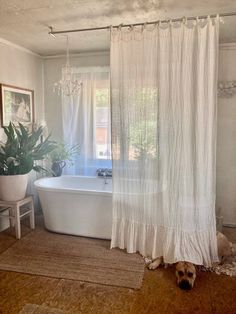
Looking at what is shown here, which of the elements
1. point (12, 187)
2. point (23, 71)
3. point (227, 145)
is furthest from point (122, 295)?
point (23, 71)

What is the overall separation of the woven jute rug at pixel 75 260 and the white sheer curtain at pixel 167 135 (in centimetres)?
33

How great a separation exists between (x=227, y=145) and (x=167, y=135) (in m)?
1.51

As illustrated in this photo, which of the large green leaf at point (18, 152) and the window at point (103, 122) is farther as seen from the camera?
the window at point (103, 122)

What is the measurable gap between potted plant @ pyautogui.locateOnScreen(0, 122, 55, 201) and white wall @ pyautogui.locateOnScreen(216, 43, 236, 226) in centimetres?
244

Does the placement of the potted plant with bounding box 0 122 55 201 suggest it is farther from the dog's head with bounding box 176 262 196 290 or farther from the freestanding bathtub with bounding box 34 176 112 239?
the dog's head with bounding box 176 262 196 290

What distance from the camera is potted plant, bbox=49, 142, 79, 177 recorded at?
3.90 meters

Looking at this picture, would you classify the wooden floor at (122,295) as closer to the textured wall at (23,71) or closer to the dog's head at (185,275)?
the dog's head at (185,275)

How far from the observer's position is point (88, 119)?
3.96 meters

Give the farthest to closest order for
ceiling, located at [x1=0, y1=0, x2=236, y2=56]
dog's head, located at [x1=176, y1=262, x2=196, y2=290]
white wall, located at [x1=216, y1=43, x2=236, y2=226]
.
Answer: white wall, located at [x1=216, y1=43, x2=236, y2=226]
ceiling, located at [x1=0, y1=0, x2=236, y2=56]
dog's head, located at [x1=176, y1=262, x2=196, y2=290]

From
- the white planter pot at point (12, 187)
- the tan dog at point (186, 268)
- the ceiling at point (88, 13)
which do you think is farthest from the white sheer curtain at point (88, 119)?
the tan dog at point (186, 268)

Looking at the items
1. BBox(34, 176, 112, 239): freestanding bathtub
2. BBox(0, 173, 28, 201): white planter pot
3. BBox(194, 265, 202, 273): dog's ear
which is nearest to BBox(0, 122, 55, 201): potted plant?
BBox(0, 173, 28, 201): white planter pot

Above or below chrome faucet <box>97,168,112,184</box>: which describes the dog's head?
below

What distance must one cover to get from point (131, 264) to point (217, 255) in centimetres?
85

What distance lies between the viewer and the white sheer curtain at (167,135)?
236cm
